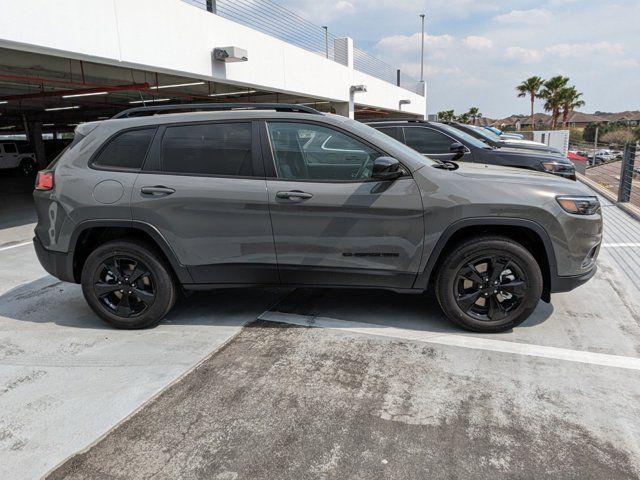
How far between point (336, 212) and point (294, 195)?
1.14 feet

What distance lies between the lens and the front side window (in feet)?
12.5

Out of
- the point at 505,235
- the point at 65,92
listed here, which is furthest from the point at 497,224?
the point at 65,92

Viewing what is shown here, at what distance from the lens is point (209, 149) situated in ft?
13.0

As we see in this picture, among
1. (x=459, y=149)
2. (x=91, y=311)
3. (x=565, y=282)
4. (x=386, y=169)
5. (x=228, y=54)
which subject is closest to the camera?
(x=386, y=169)

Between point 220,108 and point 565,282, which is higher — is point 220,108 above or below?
above

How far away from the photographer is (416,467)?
2.41 metres

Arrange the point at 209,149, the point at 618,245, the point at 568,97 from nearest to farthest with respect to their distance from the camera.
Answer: the point at 209,149 → the point at 618,245 → the point at 568,97

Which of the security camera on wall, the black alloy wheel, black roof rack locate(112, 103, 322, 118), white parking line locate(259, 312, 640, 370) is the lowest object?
white parking line locate(259, 312, 640, 370)

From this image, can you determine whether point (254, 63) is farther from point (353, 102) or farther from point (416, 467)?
point (416, 467)

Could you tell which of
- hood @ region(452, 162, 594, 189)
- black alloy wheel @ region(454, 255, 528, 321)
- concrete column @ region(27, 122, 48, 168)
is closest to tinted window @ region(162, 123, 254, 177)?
hood @ region(452, 162, 594, 189)

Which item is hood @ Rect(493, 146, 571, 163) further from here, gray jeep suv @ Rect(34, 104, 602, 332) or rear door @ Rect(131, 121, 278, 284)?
rear door @ Rect(131, 121, 278, 284)

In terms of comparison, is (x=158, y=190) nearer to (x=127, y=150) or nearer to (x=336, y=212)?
(x=127, y=150)

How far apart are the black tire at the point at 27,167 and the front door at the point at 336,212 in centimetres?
2484

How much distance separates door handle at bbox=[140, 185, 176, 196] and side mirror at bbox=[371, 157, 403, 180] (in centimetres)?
161
